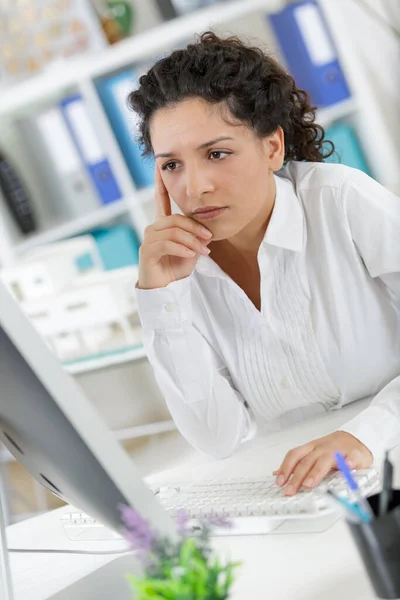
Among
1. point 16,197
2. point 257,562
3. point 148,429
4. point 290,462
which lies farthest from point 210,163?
point 148,429

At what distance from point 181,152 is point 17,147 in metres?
2.11

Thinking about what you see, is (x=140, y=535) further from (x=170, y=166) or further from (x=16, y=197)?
(x=16, y=197)

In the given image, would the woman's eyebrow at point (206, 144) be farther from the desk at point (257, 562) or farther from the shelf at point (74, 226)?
the shelf at point (74, 226)

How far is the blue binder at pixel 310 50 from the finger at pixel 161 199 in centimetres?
173

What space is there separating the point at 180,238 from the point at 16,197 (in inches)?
80.6

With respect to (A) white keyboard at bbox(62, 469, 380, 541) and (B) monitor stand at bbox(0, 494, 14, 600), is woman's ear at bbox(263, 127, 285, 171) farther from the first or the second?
(B) monitor stand at bbox(0, 494, 14, 600)

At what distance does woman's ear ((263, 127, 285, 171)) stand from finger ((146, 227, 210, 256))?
7.7 inches

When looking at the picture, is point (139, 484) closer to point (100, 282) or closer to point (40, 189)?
point (100, 282)

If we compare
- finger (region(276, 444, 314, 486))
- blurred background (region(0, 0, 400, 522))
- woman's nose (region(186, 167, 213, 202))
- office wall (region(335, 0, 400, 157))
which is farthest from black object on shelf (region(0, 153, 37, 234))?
finger (region(276, 444, 314, 486))

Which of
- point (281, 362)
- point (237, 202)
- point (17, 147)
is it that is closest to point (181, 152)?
point (237, 202)

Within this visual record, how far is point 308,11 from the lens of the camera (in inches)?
120

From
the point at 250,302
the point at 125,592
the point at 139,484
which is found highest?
the point at 250,302

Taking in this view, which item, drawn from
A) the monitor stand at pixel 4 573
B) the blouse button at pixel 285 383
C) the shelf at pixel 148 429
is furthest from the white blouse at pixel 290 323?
the shelf at pixel 148 429

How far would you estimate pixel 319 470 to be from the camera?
96 centimetres
